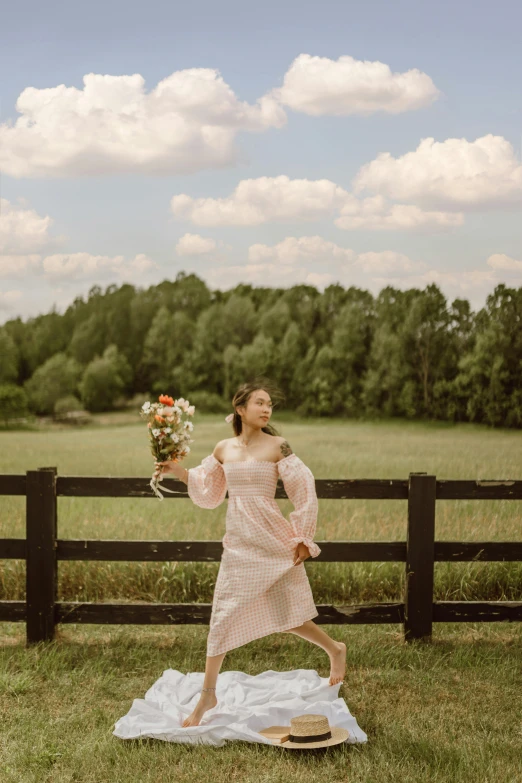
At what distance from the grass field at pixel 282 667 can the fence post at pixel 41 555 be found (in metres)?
0.17

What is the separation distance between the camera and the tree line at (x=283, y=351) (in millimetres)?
14188

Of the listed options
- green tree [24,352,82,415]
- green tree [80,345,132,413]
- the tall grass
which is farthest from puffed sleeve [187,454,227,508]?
green tree [24,352,82,415]

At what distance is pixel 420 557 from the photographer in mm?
5328

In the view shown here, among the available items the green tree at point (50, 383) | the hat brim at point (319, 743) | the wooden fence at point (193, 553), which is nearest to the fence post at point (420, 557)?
the wooden fence at point (193, 553)

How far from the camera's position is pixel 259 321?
20.1 meters

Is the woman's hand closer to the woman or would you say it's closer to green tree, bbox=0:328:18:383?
the woman

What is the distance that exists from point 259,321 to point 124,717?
1644 cm

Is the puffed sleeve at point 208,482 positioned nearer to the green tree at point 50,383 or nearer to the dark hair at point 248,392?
the dark hair at point 248,392

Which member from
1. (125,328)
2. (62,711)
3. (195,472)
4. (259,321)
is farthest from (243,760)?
(125,328)

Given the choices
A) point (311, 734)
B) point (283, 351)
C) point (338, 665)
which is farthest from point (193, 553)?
point (283, 351)

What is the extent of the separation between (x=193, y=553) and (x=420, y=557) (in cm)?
155

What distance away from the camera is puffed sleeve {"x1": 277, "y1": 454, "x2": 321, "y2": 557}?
4.08 meters

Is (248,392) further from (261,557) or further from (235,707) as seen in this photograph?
(235,707)

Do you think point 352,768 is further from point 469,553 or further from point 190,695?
point 469,553
